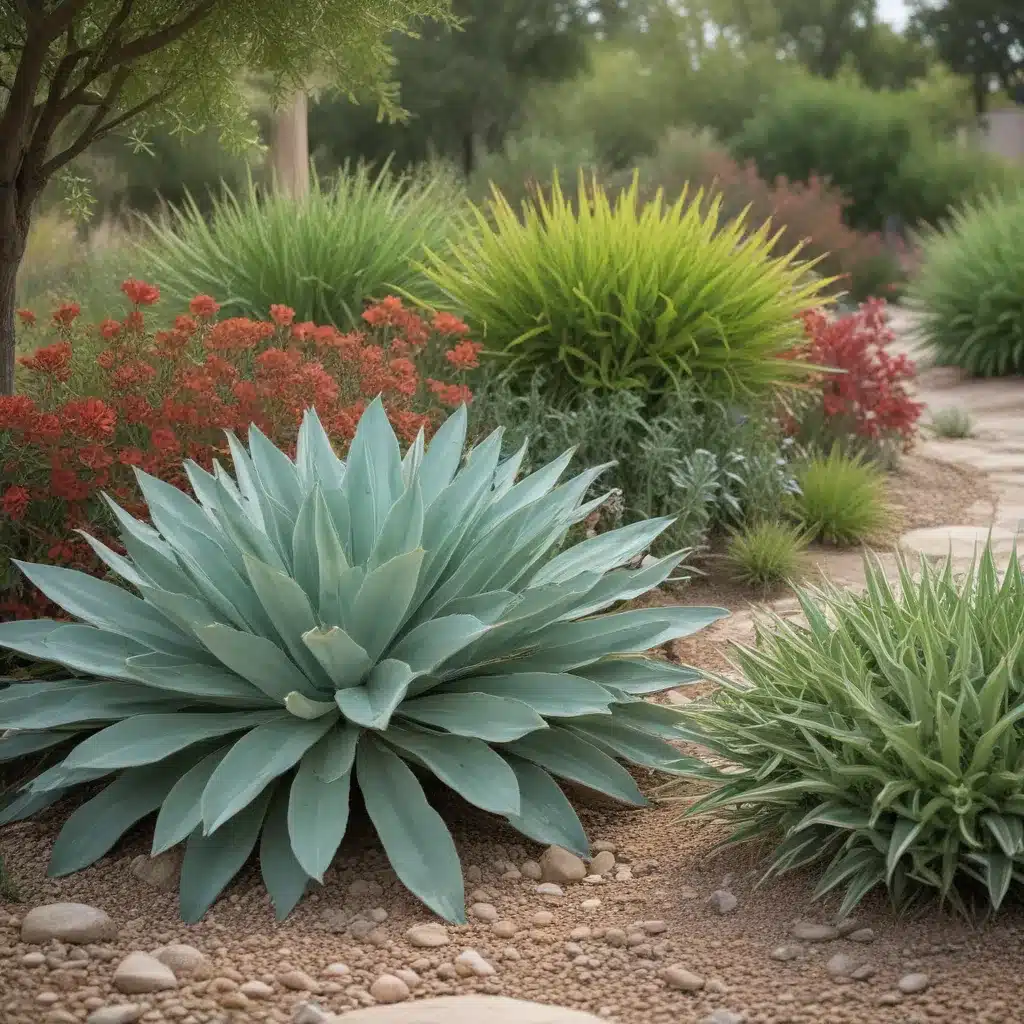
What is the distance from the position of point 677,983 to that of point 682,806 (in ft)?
2.72

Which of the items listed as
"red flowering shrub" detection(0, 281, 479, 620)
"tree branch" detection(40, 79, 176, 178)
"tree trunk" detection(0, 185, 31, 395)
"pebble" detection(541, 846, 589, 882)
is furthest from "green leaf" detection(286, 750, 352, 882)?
"tree branch" detection(40, 79, 176, 178)

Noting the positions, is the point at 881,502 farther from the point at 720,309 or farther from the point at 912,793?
the point at 912,793

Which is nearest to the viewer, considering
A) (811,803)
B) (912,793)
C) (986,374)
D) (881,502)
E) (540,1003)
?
(540,1003)

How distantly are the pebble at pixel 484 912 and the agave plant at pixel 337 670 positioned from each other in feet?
0.38

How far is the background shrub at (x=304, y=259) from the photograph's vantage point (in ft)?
23.1

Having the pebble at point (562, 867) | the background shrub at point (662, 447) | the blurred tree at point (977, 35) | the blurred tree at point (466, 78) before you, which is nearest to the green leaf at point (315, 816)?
the pebble at point (562, 867)

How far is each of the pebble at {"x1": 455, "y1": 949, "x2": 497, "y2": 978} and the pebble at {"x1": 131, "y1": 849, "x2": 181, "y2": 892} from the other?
744 millimetres

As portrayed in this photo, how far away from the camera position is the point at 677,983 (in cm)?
256

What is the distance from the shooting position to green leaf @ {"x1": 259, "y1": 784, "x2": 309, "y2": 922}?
9.34 ft

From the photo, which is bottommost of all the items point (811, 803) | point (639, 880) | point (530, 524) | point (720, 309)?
point (639, 880)

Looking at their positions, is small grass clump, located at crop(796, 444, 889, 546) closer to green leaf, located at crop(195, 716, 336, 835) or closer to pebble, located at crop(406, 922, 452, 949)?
green leaf, located at crop(195, 716, 336, 835)

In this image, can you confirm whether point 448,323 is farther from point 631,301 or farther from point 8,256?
point 8,256

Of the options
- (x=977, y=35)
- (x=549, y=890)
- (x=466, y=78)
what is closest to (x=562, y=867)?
(x=549, y=890)

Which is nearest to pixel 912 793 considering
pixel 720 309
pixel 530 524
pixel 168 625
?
pixel 530 524
